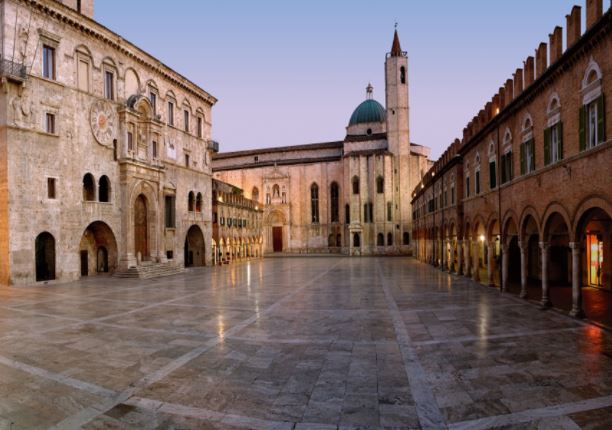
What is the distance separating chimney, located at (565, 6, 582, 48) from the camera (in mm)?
12273

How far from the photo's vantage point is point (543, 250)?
14797mm

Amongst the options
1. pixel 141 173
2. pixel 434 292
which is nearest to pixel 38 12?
pixel 141 173

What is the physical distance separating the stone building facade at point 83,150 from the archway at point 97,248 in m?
0.08

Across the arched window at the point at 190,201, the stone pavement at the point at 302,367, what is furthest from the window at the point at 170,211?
the stone pavement at the point at 302,367

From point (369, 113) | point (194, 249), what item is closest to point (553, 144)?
point (194, 249)

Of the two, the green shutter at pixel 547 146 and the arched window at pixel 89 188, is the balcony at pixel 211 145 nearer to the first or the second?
the arched window at pixel 89 188

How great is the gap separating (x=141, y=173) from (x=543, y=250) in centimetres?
2661

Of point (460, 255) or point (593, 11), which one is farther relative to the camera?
point (460, 255)

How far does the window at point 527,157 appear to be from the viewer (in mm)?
15624

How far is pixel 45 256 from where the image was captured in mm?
24172

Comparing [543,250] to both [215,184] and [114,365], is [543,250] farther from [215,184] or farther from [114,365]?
[215,184]

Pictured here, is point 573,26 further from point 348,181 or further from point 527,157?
point 348,181

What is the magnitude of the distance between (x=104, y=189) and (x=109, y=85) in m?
7.51

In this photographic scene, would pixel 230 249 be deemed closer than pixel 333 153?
Yes
